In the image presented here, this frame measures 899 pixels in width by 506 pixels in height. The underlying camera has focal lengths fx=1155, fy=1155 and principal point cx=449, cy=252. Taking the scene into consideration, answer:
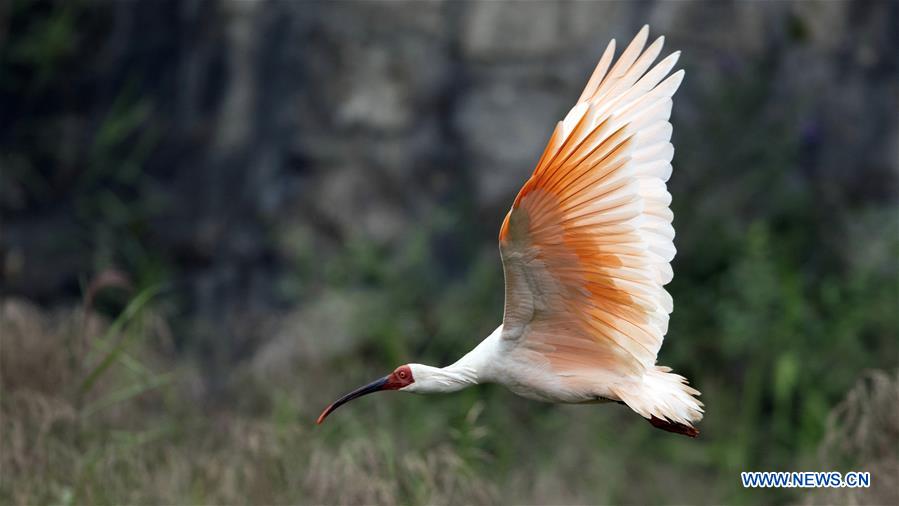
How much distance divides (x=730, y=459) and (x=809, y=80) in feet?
7.43

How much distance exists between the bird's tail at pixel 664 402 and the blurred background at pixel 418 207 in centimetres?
217

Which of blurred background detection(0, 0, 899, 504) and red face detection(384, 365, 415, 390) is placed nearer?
red face detection(384, 365, 415, 390)

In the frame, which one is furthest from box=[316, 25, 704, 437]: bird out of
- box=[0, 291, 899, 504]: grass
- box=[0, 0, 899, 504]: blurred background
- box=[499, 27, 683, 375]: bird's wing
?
box=[0, 0, 899, 504]: blurred background

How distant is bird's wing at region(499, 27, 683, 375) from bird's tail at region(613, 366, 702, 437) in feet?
0.20

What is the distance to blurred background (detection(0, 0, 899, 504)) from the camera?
20.0ft

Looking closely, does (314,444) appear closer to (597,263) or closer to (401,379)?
(401,379)

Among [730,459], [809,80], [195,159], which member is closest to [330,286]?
[195,159]

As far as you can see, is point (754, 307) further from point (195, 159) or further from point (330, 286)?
point (195, 159)

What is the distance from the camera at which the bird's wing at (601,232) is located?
308cm

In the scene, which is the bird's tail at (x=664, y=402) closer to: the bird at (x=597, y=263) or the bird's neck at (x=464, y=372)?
the bird at (x=597, y=263)

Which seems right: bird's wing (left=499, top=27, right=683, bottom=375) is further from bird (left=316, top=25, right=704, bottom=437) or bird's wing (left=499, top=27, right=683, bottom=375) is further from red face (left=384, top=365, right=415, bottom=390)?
red face (left=384, top=365, right=415, bottom=390)

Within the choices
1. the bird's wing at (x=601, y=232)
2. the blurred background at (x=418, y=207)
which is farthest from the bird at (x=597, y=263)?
the blurred background at (x=418, y=207)

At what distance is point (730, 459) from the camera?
238 inches

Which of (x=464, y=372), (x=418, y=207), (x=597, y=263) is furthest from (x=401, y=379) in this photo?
(x=418, y=207)
